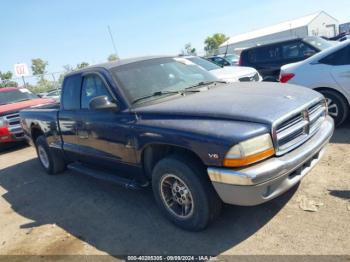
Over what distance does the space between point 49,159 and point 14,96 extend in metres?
5.32

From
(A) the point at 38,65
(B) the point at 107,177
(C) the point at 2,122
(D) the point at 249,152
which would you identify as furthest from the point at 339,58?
(A) the point at 38,65

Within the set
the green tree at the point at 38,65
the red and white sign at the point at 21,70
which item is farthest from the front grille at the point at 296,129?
the green tree at the point at 38,65

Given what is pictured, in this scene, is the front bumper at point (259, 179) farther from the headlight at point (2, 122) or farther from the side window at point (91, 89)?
the headlight at point (2, 122)

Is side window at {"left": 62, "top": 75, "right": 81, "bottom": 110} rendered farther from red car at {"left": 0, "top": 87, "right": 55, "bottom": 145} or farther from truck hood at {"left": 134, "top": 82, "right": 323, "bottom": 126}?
red car at {"left": 0, "top": 87, "right": 55, "bottom": 145}

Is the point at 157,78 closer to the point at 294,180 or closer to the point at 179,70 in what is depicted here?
the point at 179,70

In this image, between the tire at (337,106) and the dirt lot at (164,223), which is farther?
the tire at (337,106)

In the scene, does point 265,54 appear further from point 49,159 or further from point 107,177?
point 107,177

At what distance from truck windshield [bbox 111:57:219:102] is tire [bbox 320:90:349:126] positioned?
252 centimetres

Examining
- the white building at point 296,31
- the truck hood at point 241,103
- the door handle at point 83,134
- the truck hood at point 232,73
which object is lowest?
the white building at point 296,31

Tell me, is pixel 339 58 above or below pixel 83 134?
above

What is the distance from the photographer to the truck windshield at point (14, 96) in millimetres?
10555

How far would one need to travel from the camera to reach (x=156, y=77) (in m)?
4.50

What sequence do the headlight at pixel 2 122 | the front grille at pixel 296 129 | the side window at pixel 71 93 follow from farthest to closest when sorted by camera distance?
1. the headlight at pixel 2 122
2. the side window at pixel 71 93
3. the front grille at pixel 296 129

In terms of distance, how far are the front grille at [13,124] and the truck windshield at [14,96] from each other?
4.16 feet
